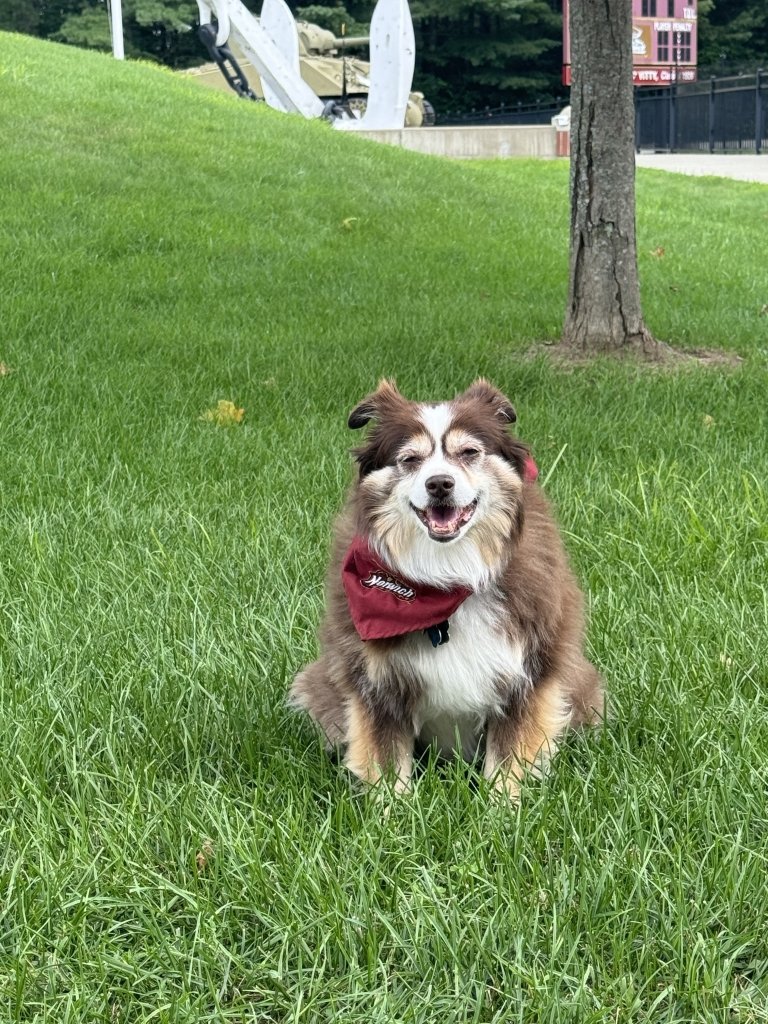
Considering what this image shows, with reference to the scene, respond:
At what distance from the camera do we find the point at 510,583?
2.30 m

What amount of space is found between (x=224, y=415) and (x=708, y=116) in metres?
28.6

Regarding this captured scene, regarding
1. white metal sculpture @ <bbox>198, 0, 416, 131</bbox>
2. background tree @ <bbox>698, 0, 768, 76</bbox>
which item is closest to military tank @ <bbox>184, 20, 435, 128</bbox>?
white metal sculpture @ <bbox>198, 0, 416, 131</bbox>

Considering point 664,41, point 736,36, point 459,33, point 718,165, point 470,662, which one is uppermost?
point 459,33

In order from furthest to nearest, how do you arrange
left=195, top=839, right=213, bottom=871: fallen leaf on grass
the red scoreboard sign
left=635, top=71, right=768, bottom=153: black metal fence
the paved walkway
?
the red scoreboard sign, left=635, top=71, right=768, bottom=153: black metal fence, the paved walkway, left=195, top=839, right=213, bottom=871: fallen leaf on grass

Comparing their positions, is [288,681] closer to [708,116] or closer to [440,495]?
[440,495]

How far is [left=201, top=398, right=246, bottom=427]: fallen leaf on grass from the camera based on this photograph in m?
5.22

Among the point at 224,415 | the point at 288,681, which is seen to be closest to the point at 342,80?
the point at 224,415

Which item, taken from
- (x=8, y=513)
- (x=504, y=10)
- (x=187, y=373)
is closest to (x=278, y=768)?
(x=8, y=513)

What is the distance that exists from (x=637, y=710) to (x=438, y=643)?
0.69m

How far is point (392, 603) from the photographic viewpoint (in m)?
2.21

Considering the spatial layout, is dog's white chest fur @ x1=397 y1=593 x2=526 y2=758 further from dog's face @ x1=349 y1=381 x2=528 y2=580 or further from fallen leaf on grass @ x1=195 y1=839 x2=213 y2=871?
fallen leaf on grass @ x1=195 y1=839 x2=213 y2=871

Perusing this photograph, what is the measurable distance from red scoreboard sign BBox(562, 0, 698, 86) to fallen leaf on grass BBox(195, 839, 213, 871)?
40636mm

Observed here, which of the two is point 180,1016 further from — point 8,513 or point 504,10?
point 504,10

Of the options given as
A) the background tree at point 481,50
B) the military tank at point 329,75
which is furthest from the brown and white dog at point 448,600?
the background tree at point 481,50
